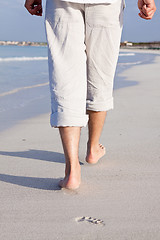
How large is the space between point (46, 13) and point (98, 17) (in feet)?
0.83

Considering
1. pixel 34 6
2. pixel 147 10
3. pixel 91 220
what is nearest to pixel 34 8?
pixel 34 6

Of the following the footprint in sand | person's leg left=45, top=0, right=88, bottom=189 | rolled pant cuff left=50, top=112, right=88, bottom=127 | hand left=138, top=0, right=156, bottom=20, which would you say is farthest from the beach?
hand left=138, top=0, right=156, bottom=20

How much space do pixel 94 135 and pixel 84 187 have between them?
1.32 ft

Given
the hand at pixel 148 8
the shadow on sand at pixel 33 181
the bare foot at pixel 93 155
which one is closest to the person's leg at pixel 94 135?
the bare foot at pixel 93 155

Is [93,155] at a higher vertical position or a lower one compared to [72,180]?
lower

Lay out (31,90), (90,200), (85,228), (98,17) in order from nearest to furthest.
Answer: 1. (85,228)
2. (90,200)
3. (98,17)
4. (31,90)

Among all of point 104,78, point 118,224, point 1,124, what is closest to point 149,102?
point 1,124

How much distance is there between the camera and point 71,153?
157 centimetres

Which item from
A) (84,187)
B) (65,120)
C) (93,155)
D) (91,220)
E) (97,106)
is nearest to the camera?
(91,220)

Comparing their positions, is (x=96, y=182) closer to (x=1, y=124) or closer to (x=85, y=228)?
(x=85, y=228)

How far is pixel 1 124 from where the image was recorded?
3141 mm

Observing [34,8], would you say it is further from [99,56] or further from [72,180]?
[72,180]

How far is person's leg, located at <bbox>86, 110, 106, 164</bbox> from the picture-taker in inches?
75.4

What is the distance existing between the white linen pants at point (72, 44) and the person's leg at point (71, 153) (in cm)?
4
